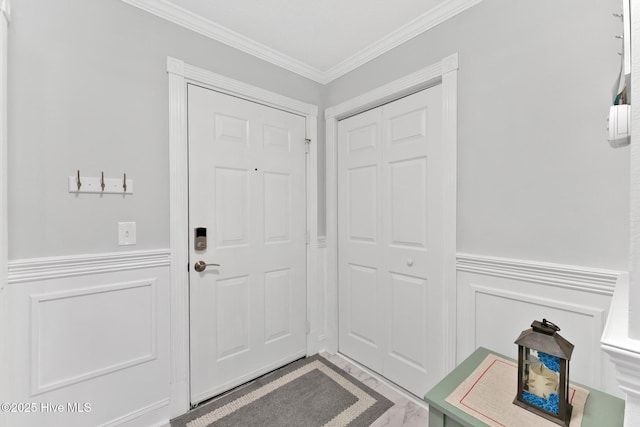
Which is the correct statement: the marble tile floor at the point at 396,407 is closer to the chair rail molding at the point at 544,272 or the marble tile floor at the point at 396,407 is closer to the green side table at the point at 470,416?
the green side table at the point at 470,416

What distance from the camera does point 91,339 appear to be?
1466 millimetres

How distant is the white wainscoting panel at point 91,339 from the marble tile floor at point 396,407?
1.28 meters

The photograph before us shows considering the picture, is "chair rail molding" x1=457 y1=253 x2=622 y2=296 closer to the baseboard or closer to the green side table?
the green side table

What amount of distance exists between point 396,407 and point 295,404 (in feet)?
2.10

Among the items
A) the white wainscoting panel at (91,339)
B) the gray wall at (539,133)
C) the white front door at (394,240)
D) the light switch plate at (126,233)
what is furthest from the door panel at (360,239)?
the light switch plate at (126,233)

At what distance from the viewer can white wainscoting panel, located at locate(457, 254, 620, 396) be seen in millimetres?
1201

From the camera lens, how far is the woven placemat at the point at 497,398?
34.9 inches

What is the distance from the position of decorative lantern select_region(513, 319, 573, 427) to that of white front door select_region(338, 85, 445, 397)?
2.55 feet

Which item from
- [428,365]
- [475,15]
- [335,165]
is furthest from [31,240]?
[475,15]

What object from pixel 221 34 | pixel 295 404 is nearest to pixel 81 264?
pixel 295 404

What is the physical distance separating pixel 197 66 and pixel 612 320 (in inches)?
86.4

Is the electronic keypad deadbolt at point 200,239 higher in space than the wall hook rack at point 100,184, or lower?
lower

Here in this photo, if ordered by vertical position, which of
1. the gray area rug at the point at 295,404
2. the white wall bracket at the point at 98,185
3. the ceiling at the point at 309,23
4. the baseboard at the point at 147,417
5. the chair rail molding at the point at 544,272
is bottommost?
the gray area rug at the point at 295,404

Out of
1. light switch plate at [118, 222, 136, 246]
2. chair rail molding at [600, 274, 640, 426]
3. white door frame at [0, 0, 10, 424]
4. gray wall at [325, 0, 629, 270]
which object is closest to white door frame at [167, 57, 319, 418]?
light switch plate at [118, 222, 136, 246]
